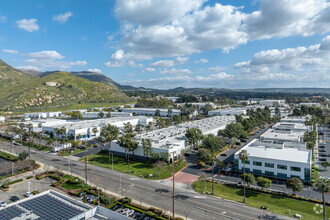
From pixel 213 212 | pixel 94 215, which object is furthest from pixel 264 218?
pixel 94 215

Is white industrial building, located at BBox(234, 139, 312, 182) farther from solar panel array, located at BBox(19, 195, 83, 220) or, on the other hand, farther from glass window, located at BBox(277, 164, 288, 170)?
solar panel array, located at BBox(19, 195, 83, 220)

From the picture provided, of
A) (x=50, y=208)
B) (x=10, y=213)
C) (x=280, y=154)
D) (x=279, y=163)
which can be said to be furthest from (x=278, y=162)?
(x=10, y=213)

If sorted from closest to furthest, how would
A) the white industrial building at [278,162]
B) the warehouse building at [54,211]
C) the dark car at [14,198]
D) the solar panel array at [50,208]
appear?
1. the warehouse building at [54,211]
2. the solar panel array at [50,208]
3. the dark car at [14,198]
4. the white industrial building at [278,162]

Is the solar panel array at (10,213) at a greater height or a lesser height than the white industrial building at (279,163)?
greater

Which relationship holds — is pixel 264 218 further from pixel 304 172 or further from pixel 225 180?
pixel 304 172

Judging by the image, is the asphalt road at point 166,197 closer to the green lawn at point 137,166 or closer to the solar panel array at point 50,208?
the green lawn at point 137,166

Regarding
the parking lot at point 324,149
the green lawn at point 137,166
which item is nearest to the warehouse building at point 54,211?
the green lawn at point 137,166

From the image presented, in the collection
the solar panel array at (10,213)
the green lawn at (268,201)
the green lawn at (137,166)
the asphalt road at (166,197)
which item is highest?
the solar panel array at (10,213)
